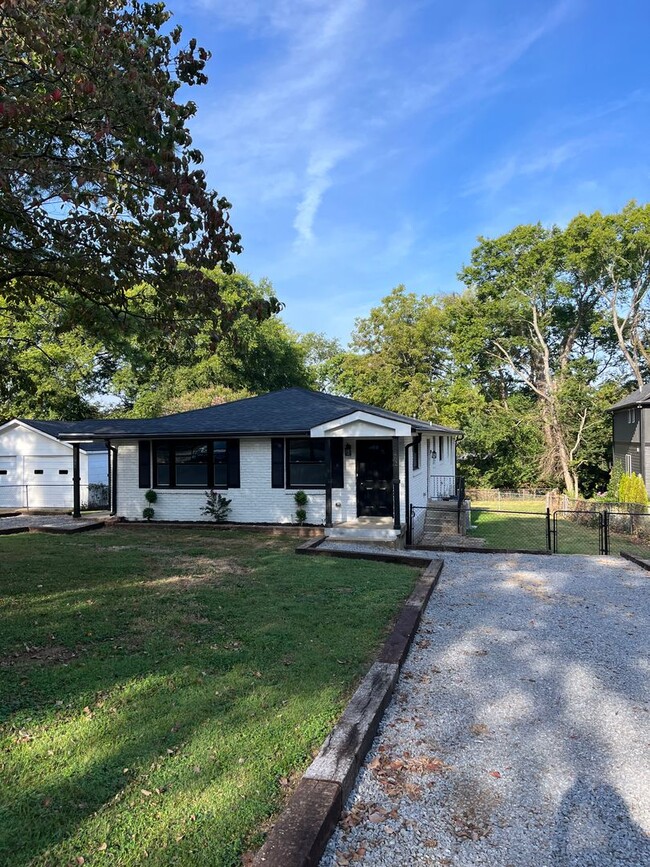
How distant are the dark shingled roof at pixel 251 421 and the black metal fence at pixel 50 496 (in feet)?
12.1

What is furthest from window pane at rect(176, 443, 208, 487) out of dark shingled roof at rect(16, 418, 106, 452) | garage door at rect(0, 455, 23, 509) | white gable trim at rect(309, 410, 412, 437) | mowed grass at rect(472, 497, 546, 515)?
mowed grass at rect(472, 497, 546, 515)

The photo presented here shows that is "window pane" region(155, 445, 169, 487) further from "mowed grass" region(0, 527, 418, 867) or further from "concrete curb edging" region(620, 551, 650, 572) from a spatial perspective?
"concrete curb edging" region(620, 551, 650, 572)

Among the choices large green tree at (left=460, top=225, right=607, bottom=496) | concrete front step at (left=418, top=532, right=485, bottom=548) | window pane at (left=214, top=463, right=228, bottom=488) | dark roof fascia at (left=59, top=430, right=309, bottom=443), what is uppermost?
large green tree at (left=460, top=225, right=607, bottom=496)

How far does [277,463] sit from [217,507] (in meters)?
2.09

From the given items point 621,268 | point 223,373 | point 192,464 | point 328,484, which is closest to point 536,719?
point 328,484

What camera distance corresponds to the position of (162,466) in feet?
48.2

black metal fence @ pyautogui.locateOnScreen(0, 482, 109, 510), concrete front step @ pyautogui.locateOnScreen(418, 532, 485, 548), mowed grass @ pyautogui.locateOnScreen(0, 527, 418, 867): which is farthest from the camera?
black metal fence @ pyautogui.locateOnScreen(0, 482, 109, 510)

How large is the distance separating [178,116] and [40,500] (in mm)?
18388

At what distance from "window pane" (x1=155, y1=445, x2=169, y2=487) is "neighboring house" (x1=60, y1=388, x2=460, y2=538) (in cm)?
3

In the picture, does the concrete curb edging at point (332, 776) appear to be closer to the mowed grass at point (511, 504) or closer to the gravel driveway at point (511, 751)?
the gravel driveway at point (511, 751)

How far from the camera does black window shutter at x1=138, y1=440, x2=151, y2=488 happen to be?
48.0 ft

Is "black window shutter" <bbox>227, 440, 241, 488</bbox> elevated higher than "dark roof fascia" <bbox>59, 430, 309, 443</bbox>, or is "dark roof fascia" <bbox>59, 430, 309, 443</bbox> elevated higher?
"dark roof fascia" <bbox>59, 430, 309, 443</bbox>

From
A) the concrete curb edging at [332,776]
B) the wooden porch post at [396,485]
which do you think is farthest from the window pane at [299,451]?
the concrete curb edging at [332,776]

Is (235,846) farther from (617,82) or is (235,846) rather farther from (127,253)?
(617,82)
